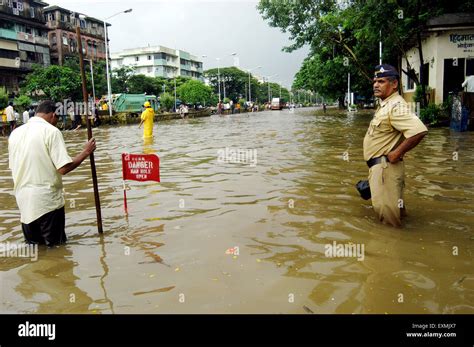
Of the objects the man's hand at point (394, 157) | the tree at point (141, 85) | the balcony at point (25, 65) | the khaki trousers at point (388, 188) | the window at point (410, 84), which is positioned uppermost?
the balcony at point (25, 65)

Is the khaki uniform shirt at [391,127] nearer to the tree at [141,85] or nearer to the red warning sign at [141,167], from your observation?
the red warning sign at [141,167]

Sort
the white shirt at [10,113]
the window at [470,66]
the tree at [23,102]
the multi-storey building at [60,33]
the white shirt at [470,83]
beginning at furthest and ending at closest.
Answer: the multi-storey building at [60,33] < the tree at [23,102] < the white shirt at [10,113] < the window at [470,66] < the white shirt at [470,83]

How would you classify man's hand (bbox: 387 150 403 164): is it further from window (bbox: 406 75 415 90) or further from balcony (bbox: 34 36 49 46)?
balcony (bbox: 34 36 49 46)

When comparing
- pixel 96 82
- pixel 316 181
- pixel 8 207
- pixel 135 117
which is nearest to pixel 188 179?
pixel 316 181

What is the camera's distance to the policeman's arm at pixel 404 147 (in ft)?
14.8

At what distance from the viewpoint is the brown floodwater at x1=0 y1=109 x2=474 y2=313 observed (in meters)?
3.34

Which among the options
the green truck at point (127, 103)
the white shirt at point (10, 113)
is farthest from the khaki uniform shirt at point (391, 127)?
the green truck at point (127, 103)

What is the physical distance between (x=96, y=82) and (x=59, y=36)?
17.1 m

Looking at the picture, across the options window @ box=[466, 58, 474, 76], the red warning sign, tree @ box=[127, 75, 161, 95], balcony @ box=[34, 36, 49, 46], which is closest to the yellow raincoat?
the red warning sign

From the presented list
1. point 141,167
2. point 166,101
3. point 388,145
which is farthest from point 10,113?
point 166,101

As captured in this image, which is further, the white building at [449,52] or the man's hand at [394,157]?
the white building at [449,52]

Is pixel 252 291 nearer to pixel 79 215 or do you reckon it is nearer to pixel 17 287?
pixel 17 287

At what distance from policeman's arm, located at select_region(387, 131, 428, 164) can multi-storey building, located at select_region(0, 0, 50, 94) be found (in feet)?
153

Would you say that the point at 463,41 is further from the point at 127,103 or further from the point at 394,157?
the point at 127,103
